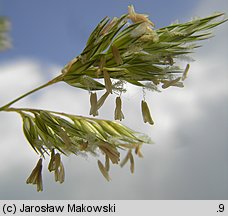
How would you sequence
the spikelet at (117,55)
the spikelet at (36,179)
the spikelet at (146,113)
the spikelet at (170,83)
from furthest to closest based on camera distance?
the spikelet at (36,179) → the spikelet at (146,113) → the spikelet at (170,83) → the spikelet at (117,55)

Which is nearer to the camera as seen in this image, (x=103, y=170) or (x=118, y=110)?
(x=118, y=110)

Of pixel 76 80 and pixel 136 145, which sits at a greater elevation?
pixel 76 80

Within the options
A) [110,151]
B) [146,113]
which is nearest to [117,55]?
[146,113]

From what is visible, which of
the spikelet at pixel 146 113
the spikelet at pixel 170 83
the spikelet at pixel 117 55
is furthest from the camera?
the spikelet at pixel 146 113

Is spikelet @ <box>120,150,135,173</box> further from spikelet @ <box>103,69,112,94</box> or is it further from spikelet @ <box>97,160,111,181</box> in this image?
spikelet @ <box>103,69,112,94</box>

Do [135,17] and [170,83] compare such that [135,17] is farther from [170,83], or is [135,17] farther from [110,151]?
[110,151]

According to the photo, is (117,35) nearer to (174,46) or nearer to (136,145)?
(174,46)

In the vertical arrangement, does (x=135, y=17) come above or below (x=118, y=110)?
above

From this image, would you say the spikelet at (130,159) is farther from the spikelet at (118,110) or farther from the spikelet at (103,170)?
the spikelet at (118,110)

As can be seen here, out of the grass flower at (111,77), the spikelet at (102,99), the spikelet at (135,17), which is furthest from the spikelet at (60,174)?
the spikelet at (135,17)

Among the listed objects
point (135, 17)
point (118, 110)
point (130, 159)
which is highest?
point (135, 17)

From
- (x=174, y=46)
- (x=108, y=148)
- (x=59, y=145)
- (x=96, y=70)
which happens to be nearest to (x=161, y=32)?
(x=174, y=46)
